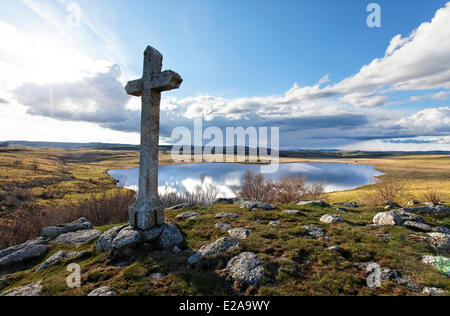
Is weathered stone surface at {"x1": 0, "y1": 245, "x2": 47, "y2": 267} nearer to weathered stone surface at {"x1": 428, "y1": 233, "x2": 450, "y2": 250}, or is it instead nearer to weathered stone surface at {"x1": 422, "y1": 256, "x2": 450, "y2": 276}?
weathered stone surface at {"x1": 422, "y1": 256, "x2": 450, "y2": 276}

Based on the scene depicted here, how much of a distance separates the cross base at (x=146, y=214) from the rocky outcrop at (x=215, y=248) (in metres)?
2.47

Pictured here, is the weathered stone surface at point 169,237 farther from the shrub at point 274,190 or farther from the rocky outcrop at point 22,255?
the shrub at point 274,190

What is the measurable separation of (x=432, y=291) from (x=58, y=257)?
11094 mm

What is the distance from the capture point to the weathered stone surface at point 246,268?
16.9ft

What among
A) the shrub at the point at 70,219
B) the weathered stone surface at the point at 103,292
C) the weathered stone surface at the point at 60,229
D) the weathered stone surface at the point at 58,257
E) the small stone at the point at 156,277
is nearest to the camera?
the weathered stone surface at the point at 103,292

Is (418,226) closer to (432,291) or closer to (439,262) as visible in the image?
(439,262)

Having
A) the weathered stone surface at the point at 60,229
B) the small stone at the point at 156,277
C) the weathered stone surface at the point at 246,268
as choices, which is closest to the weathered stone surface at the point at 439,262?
the weathered stone surface at the point at 246,268

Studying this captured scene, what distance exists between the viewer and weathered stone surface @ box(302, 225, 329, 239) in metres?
7.97

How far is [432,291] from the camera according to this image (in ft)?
14.9

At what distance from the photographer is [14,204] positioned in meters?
29.0

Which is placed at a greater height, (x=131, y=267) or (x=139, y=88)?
(x=139, y=88)
